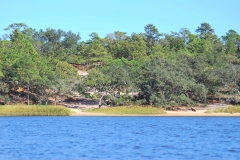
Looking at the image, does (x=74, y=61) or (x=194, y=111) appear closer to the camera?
(x=194, y=111)

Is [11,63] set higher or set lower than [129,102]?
higher

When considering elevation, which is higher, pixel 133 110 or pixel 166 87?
pixel 166 87

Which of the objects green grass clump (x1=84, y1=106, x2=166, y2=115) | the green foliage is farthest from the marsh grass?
green grass clump (x1=84, y1=106, x2=166, y2=115)

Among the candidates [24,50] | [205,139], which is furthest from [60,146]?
[24,50]

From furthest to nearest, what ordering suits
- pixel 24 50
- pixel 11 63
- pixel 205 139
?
pixel 24 50 < pixel 11 63 < pixel 205 139

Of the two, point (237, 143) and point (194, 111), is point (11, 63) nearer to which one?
point (194, 111)

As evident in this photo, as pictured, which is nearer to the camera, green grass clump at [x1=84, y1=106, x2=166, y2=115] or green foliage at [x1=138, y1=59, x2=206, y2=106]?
green grass clump at [x1=84, y1=106, x2=166, y2=115]

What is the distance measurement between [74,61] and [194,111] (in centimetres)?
4939

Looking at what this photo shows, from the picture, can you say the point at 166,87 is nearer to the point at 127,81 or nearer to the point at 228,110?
the point at 127,81

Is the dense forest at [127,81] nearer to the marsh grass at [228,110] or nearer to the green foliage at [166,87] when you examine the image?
the green foliage at [166,87]

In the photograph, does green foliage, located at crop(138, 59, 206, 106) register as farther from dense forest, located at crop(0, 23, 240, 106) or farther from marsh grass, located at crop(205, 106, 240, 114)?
marsh grass, located at crop(205, 106, 240, 114)

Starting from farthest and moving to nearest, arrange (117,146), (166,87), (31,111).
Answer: (166,87) → (31,111) → (117,146)

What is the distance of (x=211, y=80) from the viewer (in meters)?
78.0

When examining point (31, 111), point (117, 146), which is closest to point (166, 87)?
point (31, 111)
